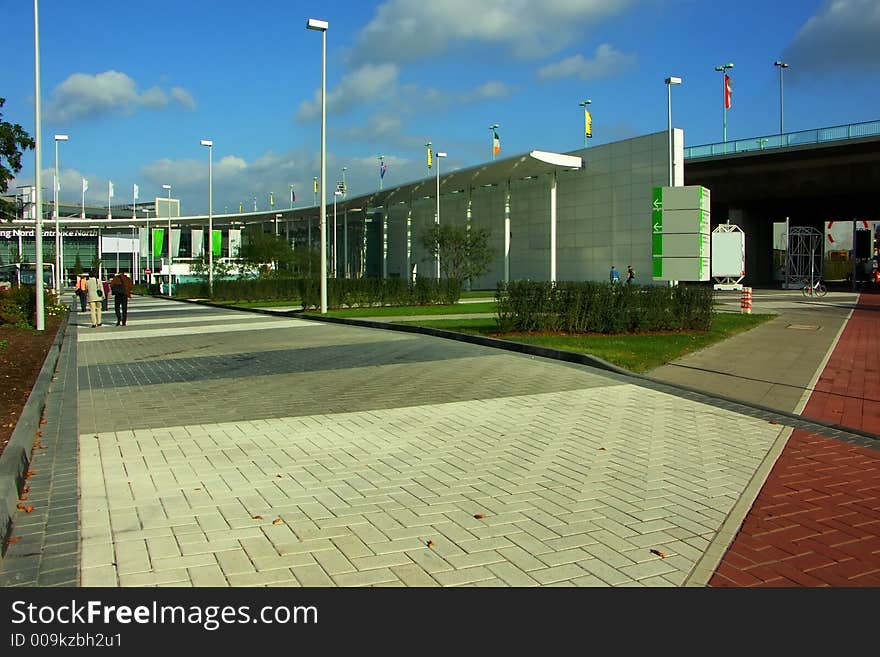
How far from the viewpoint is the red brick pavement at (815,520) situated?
416cm

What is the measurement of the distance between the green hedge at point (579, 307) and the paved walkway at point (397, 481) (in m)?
5.58

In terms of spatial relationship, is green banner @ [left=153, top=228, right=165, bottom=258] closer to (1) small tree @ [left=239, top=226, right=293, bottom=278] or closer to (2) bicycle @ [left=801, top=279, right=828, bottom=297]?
(1) small tree @ [left=239, top=226, right=293, bottom=278]

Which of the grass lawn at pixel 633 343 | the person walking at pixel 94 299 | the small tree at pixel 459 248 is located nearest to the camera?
the grass lawn at pixel 633 343

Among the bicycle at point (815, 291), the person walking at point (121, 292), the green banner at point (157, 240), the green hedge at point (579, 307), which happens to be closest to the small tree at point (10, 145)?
the person walking at point (121, 292)

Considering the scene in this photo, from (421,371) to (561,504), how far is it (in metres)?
7.02

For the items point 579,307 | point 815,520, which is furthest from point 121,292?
point 815,520

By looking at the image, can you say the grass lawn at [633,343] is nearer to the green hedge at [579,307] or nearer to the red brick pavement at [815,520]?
the green hedge at [579,307]

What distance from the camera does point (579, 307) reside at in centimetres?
1720

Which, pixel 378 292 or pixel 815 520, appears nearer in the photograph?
pixel 815 520

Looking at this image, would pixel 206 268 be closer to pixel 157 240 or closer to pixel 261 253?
pixel 261 253

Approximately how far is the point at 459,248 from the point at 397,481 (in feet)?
129

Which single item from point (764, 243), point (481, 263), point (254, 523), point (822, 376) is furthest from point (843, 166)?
point (254, 523)

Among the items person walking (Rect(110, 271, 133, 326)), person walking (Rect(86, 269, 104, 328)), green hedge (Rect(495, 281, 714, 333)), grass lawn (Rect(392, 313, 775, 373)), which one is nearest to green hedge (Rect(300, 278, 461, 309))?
person walking (Rect(110, 271, 133, 326))
